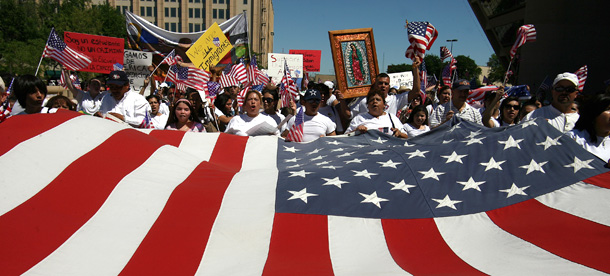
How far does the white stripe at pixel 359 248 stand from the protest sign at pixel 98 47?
309 inches

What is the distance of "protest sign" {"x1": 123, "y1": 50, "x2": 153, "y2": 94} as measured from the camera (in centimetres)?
984

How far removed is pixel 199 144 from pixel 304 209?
7.23 ft

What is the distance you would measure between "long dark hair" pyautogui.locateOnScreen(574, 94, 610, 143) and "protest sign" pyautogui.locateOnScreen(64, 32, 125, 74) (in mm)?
8546

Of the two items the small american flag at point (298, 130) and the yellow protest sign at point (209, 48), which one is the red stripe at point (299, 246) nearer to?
the small american flag at point (298, 130)

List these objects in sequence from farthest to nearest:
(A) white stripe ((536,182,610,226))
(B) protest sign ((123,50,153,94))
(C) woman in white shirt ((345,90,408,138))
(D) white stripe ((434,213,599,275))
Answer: (B) protest sign ((123,50,153,94)) → (C) woman in white shirt ((345,90,408,138)) → (A) white stripe ((536,182,610,226)) → (D) white stripe ((434,213,599,275))

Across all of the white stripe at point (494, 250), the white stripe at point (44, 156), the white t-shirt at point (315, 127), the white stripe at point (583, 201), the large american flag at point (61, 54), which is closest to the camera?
the white stripe at point (494, 250)

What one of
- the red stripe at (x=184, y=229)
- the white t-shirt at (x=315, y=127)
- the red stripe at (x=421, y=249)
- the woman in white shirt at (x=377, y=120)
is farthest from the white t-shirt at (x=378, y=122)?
the red stripe at (x=421, y=249)

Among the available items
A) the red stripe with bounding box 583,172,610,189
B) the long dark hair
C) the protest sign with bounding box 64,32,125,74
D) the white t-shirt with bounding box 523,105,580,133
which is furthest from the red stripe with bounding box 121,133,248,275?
the protest sign with bounding box 64,32,125,74

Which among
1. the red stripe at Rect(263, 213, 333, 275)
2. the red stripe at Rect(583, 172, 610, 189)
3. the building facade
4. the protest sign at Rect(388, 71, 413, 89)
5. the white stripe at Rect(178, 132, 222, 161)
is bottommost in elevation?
the red stripe at Rect(263, 213, 333, 275)

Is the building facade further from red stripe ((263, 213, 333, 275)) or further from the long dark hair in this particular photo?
red stripe ((263, 213, 333, 275))

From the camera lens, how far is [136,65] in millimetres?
9945

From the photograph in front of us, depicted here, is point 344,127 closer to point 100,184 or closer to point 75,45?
point 100,184

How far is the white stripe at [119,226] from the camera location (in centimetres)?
251

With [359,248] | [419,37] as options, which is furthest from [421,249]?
[419,37]
